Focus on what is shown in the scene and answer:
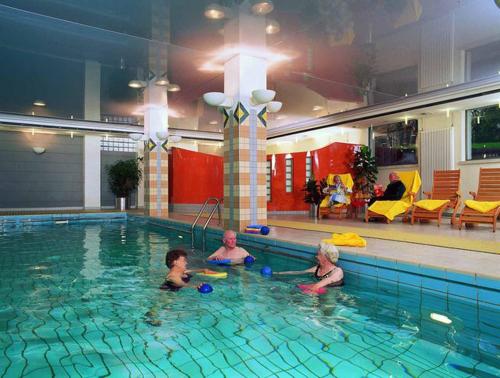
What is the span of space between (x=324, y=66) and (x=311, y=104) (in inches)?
93.5

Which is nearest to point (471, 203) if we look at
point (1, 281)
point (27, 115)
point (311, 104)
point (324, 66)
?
point (324, 66)

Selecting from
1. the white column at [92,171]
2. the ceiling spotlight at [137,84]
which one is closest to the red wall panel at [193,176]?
the white column at [92,171]

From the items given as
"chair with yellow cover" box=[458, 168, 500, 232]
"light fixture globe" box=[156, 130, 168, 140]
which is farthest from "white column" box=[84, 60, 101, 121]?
"chair with yellow cover" box=[458, 168, 500, 232]

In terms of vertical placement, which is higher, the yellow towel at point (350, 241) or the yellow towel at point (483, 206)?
the yellow towel at point (483, 206)

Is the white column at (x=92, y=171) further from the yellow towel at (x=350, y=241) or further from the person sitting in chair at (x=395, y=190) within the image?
the yellow towel at (x=350, y=241)

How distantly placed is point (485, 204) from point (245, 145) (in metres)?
3.82

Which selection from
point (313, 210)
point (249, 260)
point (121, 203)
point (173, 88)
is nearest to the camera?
point (249, 260)

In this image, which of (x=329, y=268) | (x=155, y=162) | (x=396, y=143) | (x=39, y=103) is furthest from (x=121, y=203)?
(x=329, y=268)

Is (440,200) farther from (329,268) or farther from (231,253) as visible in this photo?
(231,253)

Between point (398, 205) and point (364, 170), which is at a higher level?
point (364, 170)

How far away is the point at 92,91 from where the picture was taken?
9766 mm

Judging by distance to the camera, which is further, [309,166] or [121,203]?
[121,203]

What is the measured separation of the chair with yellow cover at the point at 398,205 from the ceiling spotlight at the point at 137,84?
5924 millimetres

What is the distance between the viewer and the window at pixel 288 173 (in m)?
10.9
